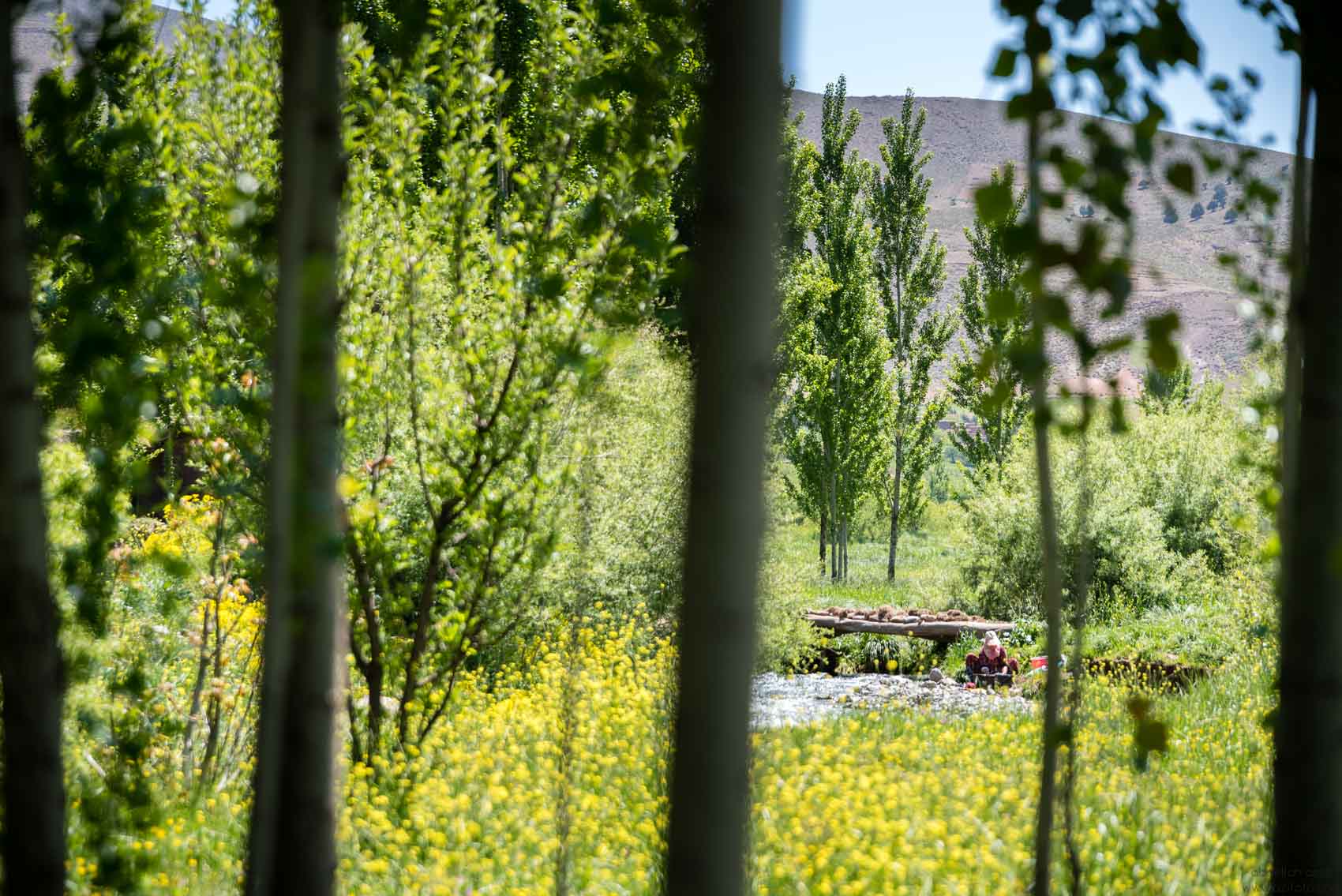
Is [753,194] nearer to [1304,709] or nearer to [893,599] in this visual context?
[1304,709]

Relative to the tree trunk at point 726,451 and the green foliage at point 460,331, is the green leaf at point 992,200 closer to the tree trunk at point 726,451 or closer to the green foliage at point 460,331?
the tree trunk at point 726,451

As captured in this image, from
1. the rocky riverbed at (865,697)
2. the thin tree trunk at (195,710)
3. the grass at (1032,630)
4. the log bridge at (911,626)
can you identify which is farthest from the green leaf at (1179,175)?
the log bridge at (911,626)

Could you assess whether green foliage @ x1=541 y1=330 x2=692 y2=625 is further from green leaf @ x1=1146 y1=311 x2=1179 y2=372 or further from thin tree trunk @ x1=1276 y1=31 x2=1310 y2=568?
green leaf @ x1=1146 y1=311 x2=1179 y2=372

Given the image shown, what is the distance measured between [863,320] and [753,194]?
1973 cm

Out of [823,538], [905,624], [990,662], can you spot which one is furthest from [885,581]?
[990,662]

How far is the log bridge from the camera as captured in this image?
12586mm

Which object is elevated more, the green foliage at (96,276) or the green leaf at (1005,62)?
the green leaf at (1005,62)

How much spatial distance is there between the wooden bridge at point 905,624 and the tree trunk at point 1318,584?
1112 cm

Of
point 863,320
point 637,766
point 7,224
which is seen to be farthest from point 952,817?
point 863,320

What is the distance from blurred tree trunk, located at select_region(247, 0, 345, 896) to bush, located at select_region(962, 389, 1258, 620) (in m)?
10.9

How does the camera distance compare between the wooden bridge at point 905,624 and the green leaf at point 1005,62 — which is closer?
the green leaf at point 1005,62

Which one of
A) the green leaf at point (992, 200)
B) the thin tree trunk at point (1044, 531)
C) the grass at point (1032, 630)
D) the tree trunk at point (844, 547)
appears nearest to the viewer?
the green leaf at point (992, 200)

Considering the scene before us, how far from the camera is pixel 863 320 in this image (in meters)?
20.3

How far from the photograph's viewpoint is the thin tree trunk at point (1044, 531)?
1511 mm
